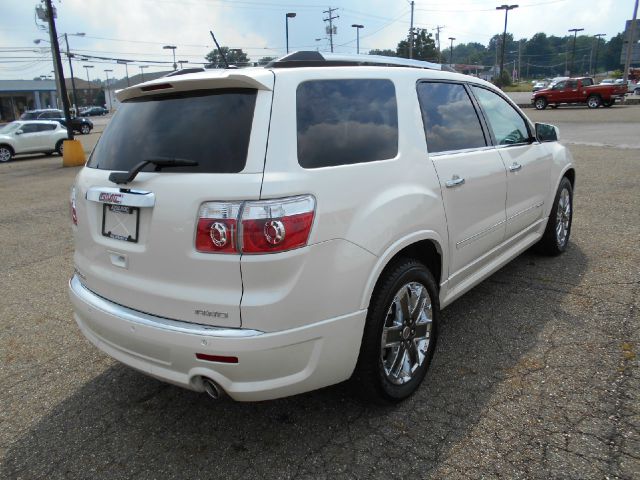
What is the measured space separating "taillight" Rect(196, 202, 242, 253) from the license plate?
16.4 inches

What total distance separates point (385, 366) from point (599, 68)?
16194 cm

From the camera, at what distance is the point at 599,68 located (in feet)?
454

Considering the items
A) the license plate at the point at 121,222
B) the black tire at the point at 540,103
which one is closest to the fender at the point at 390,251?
the license plate at the point at 121,222

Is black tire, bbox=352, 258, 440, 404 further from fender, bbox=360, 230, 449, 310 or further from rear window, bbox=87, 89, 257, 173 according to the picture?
rear window, bbox=87, 89, 257, 173

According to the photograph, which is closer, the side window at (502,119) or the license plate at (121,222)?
the license plate at (121,222)

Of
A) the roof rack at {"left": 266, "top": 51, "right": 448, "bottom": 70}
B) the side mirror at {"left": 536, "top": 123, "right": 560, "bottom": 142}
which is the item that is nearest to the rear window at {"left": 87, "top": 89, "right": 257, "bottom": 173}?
the roof rack at {"left": 266, "top": 51, "right": 448, "bottom": 70}

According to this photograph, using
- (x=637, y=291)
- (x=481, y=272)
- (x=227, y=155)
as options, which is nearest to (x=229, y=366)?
(x=227, y=155)

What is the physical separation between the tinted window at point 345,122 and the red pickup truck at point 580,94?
33746 millimetres

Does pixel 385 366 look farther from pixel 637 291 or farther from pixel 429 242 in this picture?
pixel 637 291

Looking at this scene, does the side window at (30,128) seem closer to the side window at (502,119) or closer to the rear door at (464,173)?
the side window at (502,119)

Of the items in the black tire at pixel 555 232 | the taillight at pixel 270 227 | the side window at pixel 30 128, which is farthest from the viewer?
the side window at pixel 30 128

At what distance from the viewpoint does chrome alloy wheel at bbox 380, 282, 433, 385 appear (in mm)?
2740

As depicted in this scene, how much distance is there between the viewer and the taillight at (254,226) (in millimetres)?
2135

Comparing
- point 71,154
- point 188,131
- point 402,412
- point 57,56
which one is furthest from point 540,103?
point 188,131
